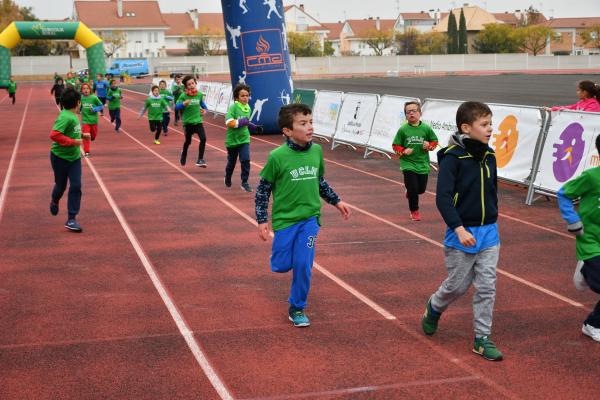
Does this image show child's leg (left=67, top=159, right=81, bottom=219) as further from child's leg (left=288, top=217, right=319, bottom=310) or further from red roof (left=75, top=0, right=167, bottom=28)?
red roof (left=75, top=0, right=167, bottom=28)

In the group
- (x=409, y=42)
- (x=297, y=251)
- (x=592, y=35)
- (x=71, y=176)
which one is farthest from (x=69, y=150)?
(x=409, y=42)

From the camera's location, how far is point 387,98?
18297 millimetres

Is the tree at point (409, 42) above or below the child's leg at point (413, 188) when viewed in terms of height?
above

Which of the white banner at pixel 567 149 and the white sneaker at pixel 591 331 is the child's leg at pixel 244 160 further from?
the white sneaker at pixel 591 331

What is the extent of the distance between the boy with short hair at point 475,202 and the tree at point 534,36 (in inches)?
4431

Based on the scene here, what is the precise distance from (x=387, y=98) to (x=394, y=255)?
9.31 meters

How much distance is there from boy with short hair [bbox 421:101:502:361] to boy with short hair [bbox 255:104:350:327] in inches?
47.9

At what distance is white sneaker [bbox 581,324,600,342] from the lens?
631 centimetres

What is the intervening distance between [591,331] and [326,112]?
16.5m

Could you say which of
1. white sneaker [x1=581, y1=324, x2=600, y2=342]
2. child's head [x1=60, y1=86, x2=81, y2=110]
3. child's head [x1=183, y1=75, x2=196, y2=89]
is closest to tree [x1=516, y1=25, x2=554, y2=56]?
child's head [x1=183, y1=75, x2=196, y2=89]

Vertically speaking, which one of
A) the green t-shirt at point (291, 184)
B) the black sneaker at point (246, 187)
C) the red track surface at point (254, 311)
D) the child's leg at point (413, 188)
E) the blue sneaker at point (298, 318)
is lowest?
the red track surface at point (254, 311)

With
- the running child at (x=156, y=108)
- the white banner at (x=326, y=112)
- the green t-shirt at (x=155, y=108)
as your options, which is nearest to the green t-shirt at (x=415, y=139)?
the white banner at (x=326, y=112)

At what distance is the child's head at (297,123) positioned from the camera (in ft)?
21.6

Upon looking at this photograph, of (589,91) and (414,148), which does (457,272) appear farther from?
(589,91)
